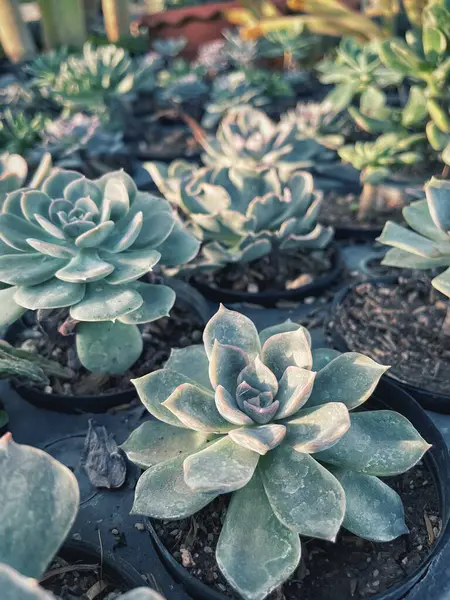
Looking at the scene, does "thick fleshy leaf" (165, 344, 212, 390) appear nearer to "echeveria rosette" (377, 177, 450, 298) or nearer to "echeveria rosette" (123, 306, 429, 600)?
"echeveria rosette" (123, 306, 429, 600)

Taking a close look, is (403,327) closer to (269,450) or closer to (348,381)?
(348,381)

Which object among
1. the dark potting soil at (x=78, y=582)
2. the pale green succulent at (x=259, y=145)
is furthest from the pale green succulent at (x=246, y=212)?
the dark potting soil at (x=78, y=582)

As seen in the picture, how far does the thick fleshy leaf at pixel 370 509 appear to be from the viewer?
848mm

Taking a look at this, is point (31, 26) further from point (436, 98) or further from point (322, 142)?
point (436, 98)

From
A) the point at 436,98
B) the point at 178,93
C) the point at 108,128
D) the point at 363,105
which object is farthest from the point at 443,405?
the point at 178,93

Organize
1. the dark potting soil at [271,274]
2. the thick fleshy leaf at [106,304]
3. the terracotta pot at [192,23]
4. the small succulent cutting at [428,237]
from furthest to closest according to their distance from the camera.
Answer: the terracotta pot at [192,23] < the dark potting soil at [271,274] < the small succulent cutting at [428,237] < the thick fleshy leaf at [106,304]

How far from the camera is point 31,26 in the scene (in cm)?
454

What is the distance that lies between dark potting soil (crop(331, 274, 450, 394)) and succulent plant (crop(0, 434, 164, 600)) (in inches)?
32.7

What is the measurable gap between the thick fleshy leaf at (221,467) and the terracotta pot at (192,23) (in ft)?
12.7

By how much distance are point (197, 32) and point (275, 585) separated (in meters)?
4.06

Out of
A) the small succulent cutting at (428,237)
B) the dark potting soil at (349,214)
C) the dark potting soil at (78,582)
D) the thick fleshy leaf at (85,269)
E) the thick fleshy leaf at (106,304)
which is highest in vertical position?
the thick fleshy leaf at (85,269)

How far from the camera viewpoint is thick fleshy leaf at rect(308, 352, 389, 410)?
0.89m

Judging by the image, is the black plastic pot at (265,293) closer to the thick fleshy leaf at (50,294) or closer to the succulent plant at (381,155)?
the succulent plant at (381,155)

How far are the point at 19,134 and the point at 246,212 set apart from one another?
112 centimetres
